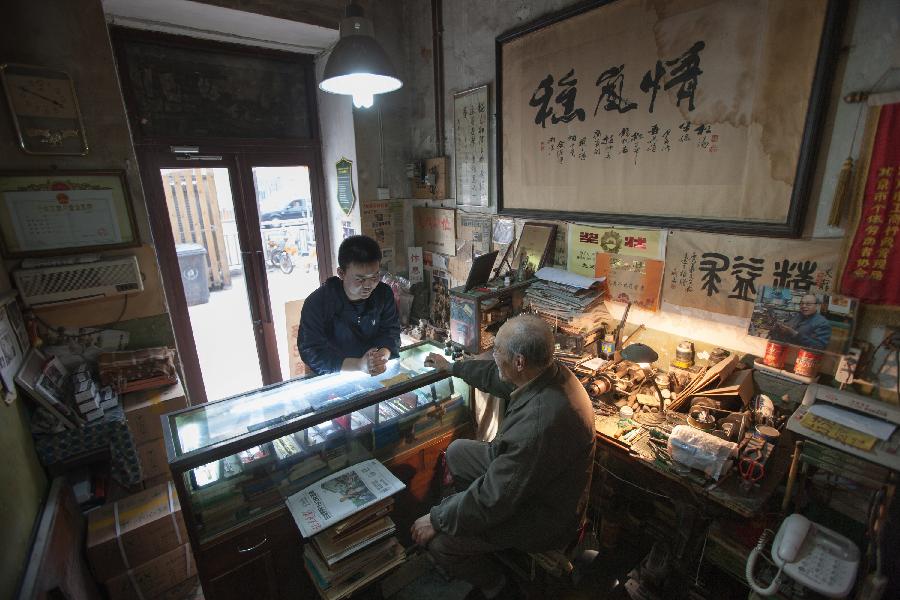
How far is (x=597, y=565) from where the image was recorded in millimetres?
2898

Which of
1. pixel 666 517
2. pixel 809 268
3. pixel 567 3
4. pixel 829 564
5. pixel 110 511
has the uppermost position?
pixel 567 3

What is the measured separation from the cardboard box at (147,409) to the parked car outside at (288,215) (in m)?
2.15

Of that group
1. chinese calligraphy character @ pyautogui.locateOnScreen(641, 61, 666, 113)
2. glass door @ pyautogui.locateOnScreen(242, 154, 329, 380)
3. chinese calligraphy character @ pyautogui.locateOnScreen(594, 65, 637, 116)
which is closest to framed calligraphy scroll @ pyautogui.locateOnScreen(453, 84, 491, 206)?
chinese calligraphy character @ pyautogui.locateOnScreen(594, 65, 637, 116)

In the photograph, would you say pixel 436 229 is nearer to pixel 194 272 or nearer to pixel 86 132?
pixel 194 272

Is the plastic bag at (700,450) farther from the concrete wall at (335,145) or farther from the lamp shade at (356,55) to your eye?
the concrete wall at (335,145)

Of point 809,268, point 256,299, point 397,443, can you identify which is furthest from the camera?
point 256,299

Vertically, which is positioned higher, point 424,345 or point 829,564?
point 424,345

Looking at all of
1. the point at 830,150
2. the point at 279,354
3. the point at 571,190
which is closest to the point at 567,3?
the point at 571,190

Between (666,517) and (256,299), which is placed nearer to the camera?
(666,517)

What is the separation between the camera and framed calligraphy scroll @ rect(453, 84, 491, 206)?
381 centimetres

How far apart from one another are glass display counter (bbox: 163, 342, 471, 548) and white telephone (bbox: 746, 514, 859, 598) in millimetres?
1724

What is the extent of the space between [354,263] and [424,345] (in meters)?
0.85

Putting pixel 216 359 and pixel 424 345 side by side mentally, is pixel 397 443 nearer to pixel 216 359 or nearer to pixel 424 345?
pixel 424 345

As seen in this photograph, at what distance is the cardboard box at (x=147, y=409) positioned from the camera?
3.05 meters
